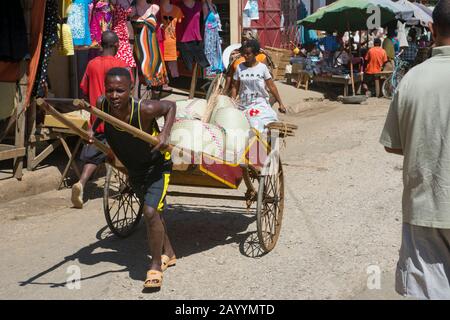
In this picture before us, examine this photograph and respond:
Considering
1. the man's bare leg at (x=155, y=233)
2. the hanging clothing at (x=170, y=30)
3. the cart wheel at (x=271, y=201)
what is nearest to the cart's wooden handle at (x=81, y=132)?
the man's bare leg at (x=155, y=233)

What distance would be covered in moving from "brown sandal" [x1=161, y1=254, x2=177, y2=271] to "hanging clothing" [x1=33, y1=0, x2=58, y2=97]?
306 cm

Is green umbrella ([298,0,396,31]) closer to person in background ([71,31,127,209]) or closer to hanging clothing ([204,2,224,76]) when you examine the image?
hanging clothing ([204,2,224,76])

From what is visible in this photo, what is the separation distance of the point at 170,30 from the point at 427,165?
682 centimetres

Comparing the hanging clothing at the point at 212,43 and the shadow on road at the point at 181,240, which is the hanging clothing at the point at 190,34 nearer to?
the hanging clothing at the point at 212,43

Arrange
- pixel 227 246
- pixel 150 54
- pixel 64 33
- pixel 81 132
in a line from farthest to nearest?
pixel 150 54 < pixel 64 33 < pixel 227 246 < pixel 81 132

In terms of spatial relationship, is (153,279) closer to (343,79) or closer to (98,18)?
(98,18)

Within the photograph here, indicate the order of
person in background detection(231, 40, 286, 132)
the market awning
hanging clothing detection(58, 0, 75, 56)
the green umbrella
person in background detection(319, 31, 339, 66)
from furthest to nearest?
1. person in background detection(319, 31, 339, 66)
2. the market awning
3. the green umbrella
4. hanging clothing detection(58, 0, 75, 56)
5. person in background detection(231, 40, 286, 132)

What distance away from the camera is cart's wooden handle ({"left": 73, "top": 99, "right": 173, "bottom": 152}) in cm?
388

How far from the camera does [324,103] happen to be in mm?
16859

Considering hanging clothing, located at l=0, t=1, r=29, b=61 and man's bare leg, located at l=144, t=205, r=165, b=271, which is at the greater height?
hanging clothing, located at l=0, t=1, r=29, b=61

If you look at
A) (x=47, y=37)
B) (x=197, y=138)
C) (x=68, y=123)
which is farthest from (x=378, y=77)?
(x=68, y=123)

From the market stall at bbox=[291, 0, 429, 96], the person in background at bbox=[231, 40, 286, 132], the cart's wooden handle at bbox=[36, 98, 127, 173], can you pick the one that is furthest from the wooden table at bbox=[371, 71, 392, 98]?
the cart's wooden handle at bbox=[36, 98, 127, 173]

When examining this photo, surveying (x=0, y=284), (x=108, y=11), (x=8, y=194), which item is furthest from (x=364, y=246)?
(x=108, y=11)

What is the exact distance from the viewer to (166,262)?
Answer: 509cm
